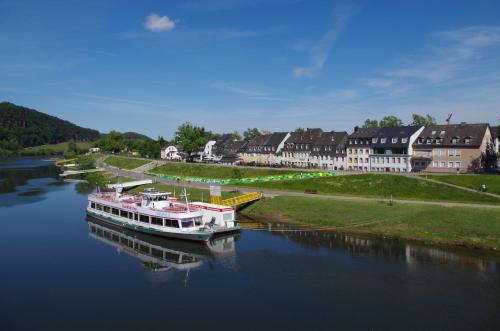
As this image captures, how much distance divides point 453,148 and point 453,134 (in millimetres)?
3717

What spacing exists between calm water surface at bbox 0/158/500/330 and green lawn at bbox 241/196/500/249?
145 inches

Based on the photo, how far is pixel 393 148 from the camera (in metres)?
100

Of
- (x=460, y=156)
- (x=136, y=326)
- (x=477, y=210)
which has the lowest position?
(x=136, y=326)

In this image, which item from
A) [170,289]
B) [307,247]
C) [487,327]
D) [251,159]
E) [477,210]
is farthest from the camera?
[251,159]

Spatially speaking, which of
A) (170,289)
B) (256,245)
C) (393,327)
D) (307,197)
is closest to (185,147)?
(307,197)

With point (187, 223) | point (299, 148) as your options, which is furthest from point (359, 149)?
point (187, 223)

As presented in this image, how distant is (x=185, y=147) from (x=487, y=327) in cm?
12867

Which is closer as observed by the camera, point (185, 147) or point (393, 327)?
point (393, 327)

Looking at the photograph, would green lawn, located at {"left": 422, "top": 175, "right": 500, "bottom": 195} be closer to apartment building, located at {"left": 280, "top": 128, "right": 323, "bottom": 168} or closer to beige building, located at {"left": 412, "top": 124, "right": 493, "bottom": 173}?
beige building, located at {"left": 412, "top": 124, "right": 493, "bottom": 173}

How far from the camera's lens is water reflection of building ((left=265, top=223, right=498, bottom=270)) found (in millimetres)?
43906

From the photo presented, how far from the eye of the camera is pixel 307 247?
5097 cm

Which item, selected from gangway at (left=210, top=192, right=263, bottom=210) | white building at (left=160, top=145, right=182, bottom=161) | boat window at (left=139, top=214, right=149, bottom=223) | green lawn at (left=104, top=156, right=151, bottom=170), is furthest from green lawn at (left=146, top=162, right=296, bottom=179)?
white building at (left=160, top=145, right=182, bottom=161)

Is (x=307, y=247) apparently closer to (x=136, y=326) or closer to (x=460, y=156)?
(x=136, y=326)

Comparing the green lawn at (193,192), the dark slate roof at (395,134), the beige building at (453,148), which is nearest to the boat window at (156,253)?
the green lawn at (193,192)
